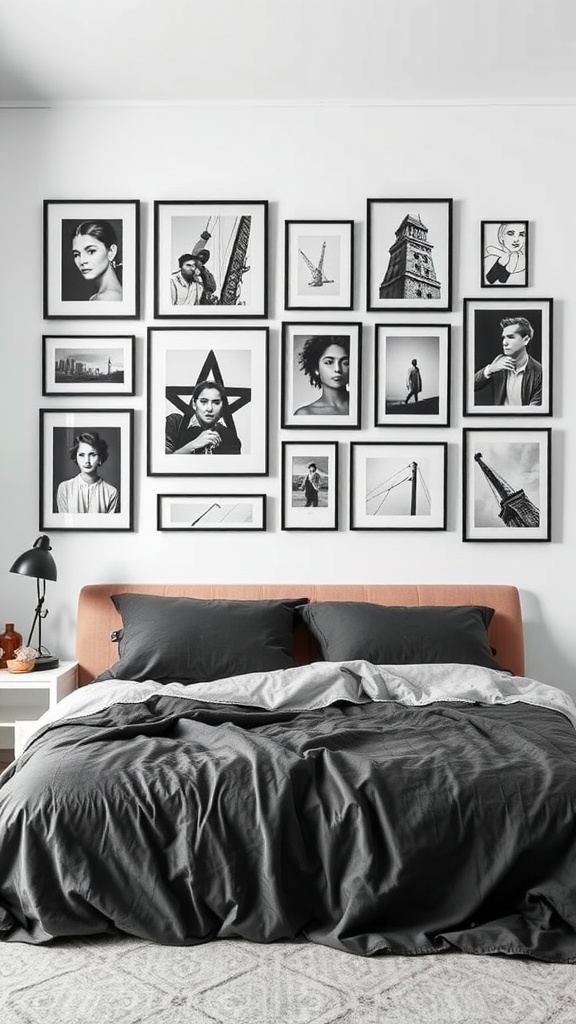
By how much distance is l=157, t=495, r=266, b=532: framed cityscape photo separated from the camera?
4254 mm

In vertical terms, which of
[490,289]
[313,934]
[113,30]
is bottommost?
[313,934]

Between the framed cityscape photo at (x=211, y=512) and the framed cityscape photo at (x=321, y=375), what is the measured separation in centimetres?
40

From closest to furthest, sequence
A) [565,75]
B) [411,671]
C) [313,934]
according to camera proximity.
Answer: [313,934] → [411,671] → [565,75]

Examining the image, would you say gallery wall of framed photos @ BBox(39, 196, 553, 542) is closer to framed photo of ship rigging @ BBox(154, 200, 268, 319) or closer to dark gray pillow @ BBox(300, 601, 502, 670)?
framed photo of ship rigging @ BBox(154, 200, 268, 319)

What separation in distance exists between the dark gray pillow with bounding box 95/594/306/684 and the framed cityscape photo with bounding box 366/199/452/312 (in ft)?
4.94

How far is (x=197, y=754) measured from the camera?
2.58 m

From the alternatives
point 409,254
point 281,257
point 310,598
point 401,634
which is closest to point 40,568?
point 310,598

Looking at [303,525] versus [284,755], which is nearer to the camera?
[284,755]

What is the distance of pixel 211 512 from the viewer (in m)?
4.26

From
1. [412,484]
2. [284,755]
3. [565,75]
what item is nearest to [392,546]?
[412,484]

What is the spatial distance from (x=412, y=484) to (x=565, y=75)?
186 centimetres

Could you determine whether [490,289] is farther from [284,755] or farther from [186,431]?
[284,755]

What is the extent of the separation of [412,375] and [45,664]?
2.05 metres

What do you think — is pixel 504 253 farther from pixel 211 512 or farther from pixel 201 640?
pixel 201 640
